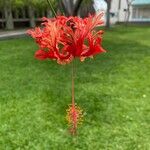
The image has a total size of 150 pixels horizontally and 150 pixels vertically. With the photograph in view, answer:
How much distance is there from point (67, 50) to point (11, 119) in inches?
122

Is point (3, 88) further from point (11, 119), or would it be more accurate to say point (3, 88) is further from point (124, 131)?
point (124, 131)

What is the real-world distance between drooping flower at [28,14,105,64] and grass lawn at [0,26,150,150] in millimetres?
2044

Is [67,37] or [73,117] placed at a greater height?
[67,37]

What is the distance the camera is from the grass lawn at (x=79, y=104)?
7.43m

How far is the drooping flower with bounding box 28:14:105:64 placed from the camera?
6.19 m

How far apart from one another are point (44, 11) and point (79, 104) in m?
48.5

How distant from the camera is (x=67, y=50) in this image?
633 cm

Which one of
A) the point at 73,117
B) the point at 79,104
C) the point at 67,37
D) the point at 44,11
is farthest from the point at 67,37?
the point at 44,11

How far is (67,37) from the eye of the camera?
6258 mm

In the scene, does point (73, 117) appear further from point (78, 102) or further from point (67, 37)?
point (78, 102)

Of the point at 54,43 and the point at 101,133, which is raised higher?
the point at 54,43

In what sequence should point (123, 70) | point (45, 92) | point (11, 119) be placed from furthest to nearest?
point (123, 70) → point (45, 92) → point (11, 119)

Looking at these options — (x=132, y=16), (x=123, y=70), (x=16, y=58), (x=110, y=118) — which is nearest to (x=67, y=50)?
(x=110, y=118)

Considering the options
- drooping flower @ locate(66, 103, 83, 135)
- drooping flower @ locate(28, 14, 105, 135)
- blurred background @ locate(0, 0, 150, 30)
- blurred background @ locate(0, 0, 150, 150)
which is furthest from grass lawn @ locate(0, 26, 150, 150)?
blurred background @ locate(0, 0, 150, 30)
